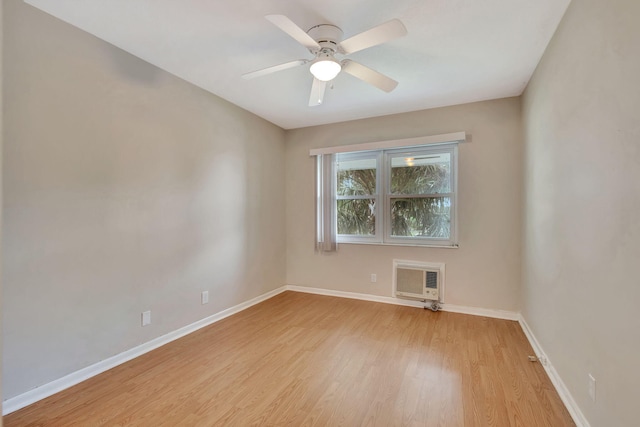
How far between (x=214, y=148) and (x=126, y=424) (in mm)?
2528

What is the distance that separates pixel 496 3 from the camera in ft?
5.86

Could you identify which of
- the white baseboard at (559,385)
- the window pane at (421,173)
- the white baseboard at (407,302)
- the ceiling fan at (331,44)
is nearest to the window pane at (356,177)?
the window pane at (421,173)

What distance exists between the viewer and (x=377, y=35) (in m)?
1.71

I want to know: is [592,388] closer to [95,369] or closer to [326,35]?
[326,35]

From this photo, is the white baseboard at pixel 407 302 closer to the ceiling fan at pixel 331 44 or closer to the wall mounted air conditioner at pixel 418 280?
the wall mounted air conditioner at pixel 418 280

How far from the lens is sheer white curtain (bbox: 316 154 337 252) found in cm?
417

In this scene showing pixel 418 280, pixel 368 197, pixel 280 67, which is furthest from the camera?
pixel 368 197

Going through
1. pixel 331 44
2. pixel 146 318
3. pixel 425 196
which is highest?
pixel 331 44

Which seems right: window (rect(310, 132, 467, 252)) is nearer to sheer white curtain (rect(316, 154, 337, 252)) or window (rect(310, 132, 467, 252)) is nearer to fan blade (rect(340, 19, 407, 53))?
sheer white curtain (rect(316, 154, 337, 252))

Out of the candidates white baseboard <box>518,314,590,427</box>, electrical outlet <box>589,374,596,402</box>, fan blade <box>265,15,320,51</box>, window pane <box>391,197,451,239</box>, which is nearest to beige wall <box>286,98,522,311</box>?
window pane <box>391,197,451,239</box>

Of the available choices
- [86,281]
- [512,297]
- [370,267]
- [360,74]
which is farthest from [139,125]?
[512,297]

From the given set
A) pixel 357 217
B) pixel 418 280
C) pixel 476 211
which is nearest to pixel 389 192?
pixel 357 217

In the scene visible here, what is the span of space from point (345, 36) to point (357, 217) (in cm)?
250

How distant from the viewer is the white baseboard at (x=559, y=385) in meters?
1.63
